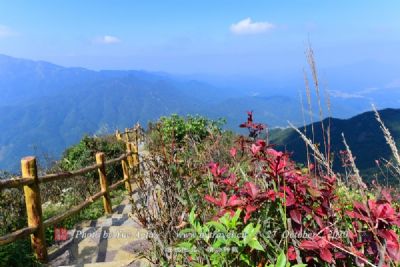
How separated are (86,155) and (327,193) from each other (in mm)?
13616

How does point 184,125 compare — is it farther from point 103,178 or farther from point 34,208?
point 34,208

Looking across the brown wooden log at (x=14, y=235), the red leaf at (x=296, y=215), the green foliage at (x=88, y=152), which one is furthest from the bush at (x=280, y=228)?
the green foliage at (x=88, y=152)

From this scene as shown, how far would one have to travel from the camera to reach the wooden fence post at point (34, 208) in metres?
5.49

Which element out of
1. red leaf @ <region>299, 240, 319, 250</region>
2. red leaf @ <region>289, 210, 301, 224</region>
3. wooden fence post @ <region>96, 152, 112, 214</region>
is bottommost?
wooden fence post @ <region>96, 152, 112, 214</region>

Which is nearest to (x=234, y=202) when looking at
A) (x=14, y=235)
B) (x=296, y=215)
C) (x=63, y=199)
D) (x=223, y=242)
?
(x=223, y=242)

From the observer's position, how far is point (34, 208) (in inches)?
217

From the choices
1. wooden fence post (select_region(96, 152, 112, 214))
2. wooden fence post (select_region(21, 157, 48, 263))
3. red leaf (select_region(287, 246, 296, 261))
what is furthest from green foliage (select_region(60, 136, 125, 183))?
red leaf (select_region(287, 246, 296, 261))

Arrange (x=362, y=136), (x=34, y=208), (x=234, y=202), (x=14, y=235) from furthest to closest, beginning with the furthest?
(x=362, y=136) → (x=34, y=208) → (x=14, y=235) → (x=234, y=202)

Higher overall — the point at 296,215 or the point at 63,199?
the point at 296,215

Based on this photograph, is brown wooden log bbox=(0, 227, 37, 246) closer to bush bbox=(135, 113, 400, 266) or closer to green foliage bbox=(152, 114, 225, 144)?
bush bbox=(135, 113, 400, 266)

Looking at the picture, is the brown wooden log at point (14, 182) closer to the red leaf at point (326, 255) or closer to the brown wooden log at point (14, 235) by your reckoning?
the brown wooden log at point (14, 235)

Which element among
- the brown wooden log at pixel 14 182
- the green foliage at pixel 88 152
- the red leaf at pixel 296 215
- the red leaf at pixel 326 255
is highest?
the red leaf at pixel 296 215

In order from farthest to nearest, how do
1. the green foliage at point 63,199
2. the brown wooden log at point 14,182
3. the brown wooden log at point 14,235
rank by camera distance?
the green foliage at point 63,199, the brown wooden log at point 14,182, the brown wooden log at point 14,235

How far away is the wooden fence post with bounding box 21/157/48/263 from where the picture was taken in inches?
216
